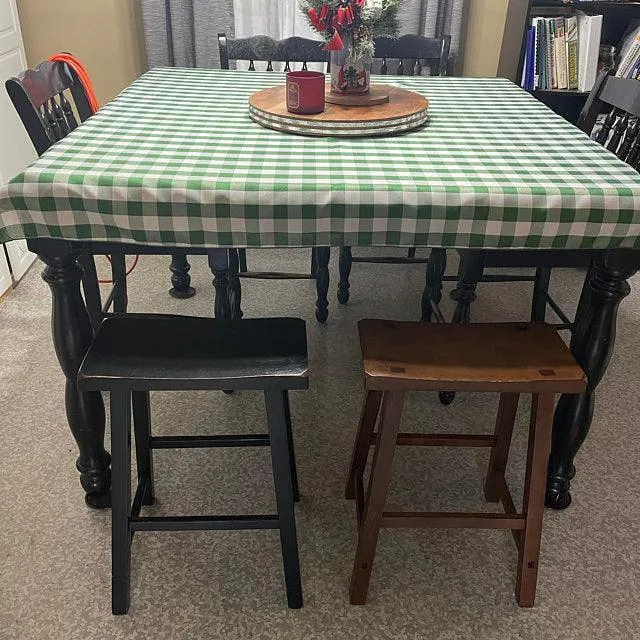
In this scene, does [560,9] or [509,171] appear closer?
[509,171]

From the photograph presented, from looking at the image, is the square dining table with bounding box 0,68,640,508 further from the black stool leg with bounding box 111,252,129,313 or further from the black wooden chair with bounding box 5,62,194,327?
the black stool leg with bounding box 111,252,129,313

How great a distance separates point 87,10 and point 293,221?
2.16 metres

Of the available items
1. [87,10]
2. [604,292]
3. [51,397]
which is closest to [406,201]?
[604,292]

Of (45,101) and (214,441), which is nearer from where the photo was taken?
(214,441)

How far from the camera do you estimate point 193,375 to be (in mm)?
1083

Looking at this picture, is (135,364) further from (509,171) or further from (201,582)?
(509,171)

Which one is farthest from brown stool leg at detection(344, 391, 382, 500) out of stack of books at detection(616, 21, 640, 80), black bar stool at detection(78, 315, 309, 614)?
stack of books at detection(616, 21, 640, 80)

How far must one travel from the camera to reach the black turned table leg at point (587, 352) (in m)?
1.24

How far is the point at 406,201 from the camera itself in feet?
3.43

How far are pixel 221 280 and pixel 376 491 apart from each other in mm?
765

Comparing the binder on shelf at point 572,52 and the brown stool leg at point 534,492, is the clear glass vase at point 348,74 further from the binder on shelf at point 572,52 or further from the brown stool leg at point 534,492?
the binder on shelf at point 572,52

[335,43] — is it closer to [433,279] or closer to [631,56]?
[433,279]

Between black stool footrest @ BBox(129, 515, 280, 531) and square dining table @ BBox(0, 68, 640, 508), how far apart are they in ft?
1.01

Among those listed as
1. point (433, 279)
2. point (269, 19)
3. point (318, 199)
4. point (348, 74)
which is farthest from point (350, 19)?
point (269, 19)
